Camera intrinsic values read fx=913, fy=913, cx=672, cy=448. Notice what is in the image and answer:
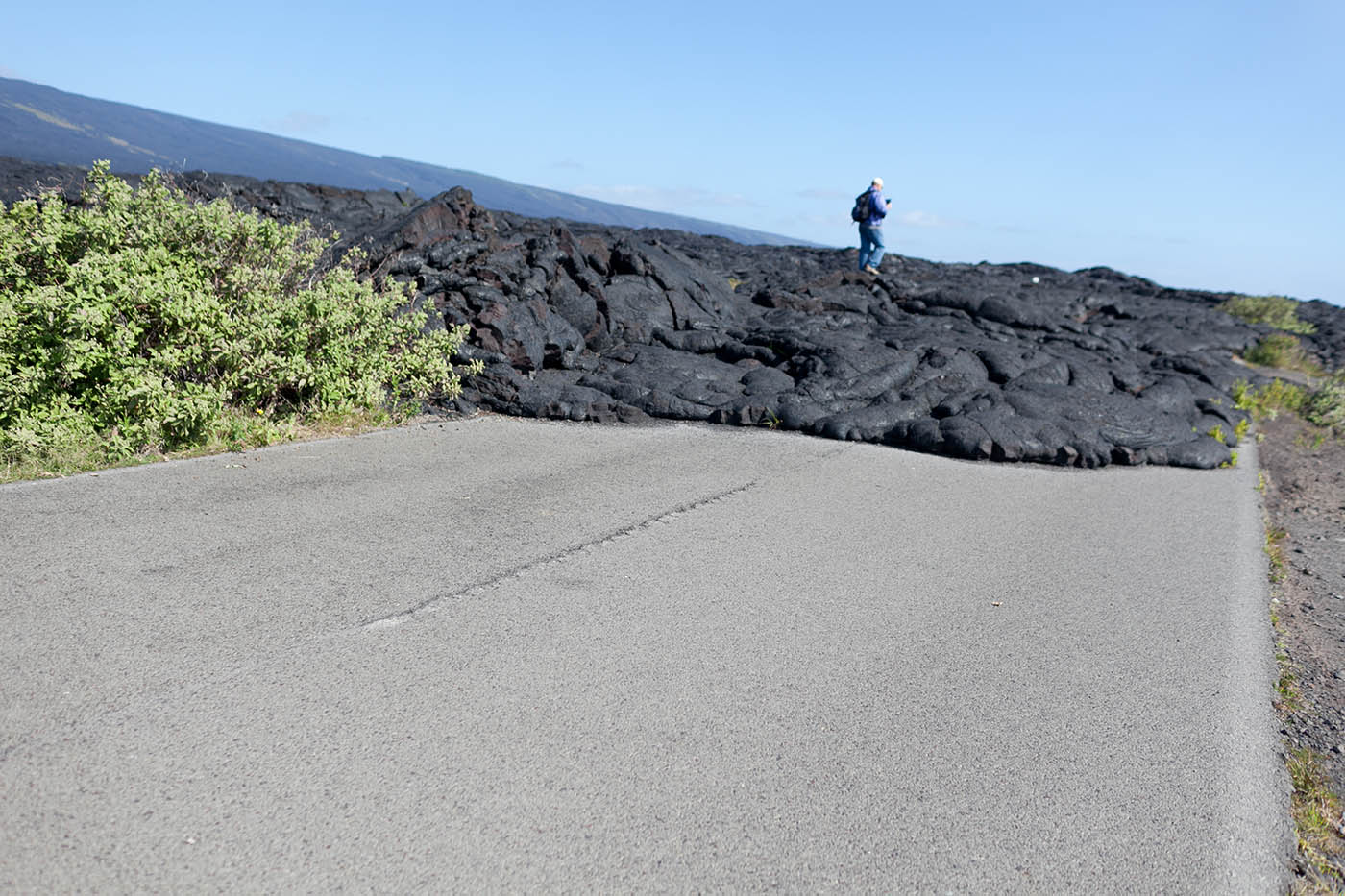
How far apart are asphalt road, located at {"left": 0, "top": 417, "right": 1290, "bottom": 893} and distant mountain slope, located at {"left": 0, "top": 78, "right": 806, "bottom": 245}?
888 inches

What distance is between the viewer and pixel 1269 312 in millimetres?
26703

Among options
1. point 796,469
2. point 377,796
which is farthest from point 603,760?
point 796,469

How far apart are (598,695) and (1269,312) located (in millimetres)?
29700

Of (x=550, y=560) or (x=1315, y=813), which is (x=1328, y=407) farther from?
(x=550, y=560)

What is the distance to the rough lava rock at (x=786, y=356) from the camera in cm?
880

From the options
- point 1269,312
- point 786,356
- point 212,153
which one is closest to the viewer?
point 786,356

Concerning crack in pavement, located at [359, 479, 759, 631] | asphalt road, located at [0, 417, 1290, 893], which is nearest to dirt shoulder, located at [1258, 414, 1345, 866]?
asphalt road, located at [0, 417, 1290, 893]

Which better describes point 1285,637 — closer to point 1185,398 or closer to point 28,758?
point 28,758

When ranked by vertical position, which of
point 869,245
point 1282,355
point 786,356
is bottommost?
point 786,356

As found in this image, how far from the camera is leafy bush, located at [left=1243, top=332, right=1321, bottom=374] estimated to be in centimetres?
1970

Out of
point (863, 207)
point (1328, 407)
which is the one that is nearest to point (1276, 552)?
point (1328, 407)

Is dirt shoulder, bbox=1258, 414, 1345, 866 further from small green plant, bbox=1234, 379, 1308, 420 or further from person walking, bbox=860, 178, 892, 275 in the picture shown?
person walking, bbox=860, 178, 892, 275

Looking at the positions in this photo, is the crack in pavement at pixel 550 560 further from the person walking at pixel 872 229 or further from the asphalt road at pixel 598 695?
the person walking at pixel 872 229

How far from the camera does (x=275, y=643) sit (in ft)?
11.6
